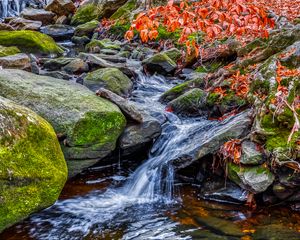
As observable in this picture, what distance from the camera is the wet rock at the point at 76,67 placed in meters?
9.59

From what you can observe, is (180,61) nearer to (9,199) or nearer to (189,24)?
(189,24)

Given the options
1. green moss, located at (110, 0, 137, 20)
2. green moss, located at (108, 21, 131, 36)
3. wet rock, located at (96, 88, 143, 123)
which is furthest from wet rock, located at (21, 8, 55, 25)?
wet rock, located at (96, 88, 143, 123)

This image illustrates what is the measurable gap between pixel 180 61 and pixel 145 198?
6273mm

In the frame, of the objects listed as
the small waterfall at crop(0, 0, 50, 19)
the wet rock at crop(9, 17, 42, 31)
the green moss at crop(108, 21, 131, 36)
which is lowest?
the green moss at crop(108, 21, 131, 36)

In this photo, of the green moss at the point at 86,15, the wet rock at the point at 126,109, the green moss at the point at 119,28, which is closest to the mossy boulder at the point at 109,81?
the wet rock at the point at 126,109

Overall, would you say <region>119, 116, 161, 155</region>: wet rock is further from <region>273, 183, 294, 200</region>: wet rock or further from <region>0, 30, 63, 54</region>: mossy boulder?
<region>0, 30, 63, 54</region>: mossy boulder

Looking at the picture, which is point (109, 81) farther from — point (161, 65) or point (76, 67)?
point (161, 65)

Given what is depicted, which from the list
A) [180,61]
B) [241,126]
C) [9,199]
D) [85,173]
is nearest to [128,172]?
[85,173]

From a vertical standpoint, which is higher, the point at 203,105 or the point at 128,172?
the point at 203,105

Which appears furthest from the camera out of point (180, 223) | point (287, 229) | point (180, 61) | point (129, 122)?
point (180, 61)

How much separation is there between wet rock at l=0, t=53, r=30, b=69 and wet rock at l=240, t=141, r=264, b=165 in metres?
5.90

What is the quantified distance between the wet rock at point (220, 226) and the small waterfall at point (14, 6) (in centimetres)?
1895

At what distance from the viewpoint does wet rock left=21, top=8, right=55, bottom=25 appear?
61.3 ft

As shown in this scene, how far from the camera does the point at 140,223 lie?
4.49m
